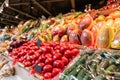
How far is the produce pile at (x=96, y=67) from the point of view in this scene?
1.41 m

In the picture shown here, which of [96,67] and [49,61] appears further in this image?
[49,61]

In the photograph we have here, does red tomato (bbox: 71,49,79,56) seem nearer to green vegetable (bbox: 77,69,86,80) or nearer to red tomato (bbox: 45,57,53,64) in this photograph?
red tomato (bbox: 45,57,53,64)

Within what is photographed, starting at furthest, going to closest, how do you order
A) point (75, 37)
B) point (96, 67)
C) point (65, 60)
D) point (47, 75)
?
point (75, 37)
point (65, 60)
point (47, 75)
point (96, 67)

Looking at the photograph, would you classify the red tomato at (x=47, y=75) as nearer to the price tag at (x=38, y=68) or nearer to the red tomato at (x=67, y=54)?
the price tag at (x=38, y=68)

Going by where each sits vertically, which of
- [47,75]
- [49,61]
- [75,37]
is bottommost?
[47,75]

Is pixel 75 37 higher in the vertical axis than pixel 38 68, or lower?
higher

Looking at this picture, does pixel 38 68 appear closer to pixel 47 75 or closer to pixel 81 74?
pixel 47 75

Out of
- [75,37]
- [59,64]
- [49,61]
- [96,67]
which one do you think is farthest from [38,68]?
[96,67]

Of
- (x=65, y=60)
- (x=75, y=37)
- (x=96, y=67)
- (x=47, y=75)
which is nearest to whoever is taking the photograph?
(x=96, y=67)

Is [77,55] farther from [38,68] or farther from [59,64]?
[38,68]

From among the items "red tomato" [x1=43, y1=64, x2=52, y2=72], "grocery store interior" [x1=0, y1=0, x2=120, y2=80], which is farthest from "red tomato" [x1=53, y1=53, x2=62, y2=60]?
"red tomato" [x1=43, y1=64, x2=52, y2=72]

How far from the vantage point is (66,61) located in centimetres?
214

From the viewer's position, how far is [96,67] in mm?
1537

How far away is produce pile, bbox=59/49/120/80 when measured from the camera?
4.63 ft
